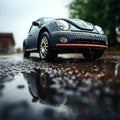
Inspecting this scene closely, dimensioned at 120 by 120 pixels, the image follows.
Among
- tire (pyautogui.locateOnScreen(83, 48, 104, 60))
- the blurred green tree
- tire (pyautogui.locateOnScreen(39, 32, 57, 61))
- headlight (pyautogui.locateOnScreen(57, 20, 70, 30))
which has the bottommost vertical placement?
tire (pyautogui.locateOnScreen(83, 48, 104, 60))

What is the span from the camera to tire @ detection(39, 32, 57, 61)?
7871 millimetres

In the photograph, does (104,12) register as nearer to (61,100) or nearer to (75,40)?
(75,40)

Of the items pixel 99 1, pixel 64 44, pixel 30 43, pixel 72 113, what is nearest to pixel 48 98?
pixel 72 113

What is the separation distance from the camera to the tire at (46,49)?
7.87m

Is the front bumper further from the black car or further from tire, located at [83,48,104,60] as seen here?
tire, located at [83,48,104,60]

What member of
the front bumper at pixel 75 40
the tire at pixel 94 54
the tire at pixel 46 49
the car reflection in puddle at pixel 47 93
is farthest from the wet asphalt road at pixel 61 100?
the tire at pixel 94 54

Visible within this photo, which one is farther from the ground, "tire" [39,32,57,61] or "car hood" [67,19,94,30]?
"car hood" [67,19,94,30]

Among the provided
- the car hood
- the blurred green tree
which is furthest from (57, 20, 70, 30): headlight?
the blurred green tree

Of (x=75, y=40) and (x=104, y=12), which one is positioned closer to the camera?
(x=75, y=40)

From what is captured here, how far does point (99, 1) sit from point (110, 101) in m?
33.0

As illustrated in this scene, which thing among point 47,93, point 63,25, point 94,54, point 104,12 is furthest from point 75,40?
point 104,12

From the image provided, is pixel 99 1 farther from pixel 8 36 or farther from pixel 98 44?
pixel 8 36

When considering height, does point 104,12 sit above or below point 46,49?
above

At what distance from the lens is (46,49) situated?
8.17 m
